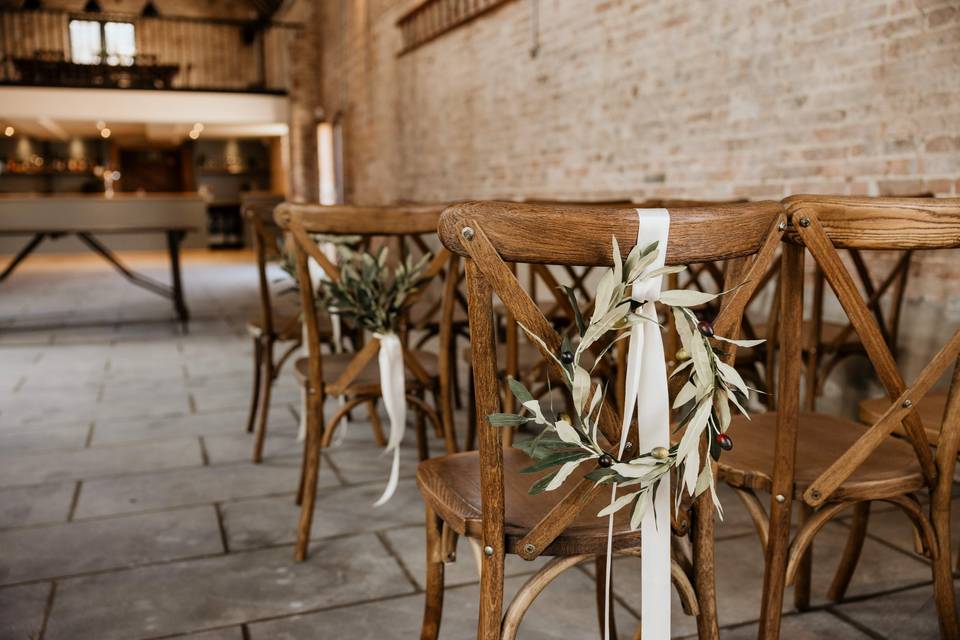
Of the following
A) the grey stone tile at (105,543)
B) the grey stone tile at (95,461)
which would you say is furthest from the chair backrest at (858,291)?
the grey stone tile at (95,461)

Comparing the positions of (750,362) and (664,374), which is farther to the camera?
(750,362)

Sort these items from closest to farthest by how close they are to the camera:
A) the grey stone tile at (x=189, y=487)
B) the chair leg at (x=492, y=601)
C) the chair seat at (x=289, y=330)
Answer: the chair leg at (x=492, y=601), the grey stone tile at (x=189, y=487), the chair seat at (x=289, y=330)

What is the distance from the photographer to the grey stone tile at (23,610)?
1775 mm

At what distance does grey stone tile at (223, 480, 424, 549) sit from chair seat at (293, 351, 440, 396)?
405 millimetres

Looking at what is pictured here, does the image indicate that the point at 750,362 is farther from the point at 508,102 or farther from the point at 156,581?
the point at 508,102

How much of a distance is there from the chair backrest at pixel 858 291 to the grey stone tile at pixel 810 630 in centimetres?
49

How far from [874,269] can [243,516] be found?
7.64ft

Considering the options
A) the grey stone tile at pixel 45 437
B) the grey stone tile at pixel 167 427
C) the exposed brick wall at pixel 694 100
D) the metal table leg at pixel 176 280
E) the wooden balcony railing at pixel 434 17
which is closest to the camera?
the exposed brick wall at pixel 694 100

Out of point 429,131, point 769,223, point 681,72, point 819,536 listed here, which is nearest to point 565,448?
point 769,223

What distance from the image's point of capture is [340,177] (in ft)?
37.3

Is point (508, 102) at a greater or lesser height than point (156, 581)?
greater

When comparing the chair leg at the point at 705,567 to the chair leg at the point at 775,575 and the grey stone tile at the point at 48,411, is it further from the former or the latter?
the grey stone tile at the point at 48,411

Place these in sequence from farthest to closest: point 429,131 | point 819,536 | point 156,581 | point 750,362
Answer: point 429,131
point 750,362
point 819,536
point 156,581

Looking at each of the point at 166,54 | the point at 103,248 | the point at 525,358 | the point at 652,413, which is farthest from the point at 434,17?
the point at 166,54
